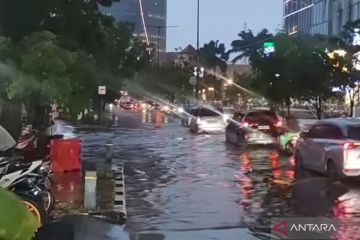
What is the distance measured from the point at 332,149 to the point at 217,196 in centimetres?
358

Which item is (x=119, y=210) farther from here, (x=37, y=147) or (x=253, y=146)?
(x=253, y=146)

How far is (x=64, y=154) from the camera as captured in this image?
Result: 17406mm

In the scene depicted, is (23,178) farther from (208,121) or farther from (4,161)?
(208,121)

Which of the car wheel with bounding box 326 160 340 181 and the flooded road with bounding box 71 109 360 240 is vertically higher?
the car wheel with bounding box 326 160 340 181

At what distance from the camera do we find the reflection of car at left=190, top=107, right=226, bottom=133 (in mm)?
37969

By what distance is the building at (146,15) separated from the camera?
103m

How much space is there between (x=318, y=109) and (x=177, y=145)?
13460mm

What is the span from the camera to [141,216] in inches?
417

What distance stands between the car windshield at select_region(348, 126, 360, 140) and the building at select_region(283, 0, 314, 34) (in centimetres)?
10105

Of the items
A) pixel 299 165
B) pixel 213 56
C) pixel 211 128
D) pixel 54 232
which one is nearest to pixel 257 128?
pixel 299 165

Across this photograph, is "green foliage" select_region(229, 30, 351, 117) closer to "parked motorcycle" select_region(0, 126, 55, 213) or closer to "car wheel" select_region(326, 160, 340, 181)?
"car wheel" select_region(326, 160, 340, 181)

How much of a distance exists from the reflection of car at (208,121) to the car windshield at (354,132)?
887 inches

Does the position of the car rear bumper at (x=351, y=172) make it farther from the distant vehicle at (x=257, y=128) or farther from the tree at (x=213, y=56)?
the tree at (x=213, y=56)

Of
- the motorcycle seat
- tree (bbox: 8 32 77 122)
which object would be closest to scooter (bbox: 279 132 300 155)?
tree (bbox: 8 32 77 122)
